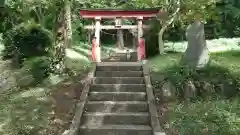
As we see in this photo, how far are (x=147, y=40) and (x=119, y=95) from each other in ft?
19.7

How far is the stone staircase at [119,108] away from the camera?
679 centimetres

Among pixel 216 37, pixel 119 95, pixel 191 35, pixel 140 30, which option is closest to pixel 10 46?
pixel 140 30

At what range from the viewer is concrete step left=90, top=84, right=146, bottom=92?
8.77 metres

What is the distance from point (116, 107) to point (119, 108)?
0.09 metres

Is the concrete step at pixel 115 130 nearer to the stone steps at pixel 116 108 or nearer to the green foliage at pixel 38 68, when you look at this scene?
the stone steps at pixel 116 108

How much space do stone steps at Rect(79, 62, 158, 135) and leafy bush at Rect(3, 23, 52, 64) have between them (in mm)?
3995

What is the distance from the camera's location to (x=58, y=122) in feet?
23.0

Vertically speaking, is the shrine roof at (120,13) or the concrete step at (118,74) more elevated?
the shrine roof at (120,13)

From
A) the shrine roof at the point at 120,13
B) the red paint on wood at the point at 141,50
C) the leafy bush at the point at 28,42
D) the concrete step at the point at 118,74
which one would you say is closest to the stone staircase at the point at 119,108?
the concrete step at the point at 118,74

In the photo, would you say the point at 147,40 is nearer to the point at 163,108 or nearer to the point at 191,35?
the point at 191,35

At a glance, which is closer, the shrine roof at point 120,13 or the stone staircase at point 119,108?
the stone staircase at point 119,108

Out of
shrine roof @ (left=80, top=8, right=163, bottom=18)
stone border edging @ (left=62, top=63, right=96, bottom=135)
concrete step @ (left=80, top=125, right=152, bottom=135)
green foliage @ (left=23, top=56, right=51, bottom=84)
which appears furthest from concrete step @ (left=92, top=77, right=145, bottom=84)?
shrine roof @ (left=80, top=8, right=163, bottom=18)

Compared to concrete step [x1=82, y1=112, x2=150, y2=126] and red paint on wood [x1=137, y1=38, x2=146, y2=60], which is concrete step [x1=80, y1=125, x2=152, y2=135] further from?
red paint on wood [x1=137, y1=38, x2=146, y2=60]

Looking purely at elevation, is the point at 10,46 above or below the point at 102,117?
above
